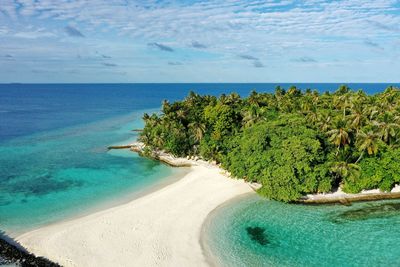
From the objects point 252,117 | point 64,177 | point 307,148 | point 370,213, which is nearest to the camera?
point 370,213

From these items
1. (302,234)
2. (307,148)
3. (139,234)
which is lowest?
(139,234)

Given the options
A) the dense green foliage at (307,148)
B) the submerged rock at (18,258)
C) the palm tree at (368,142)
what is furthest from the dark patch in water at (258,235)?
the palm tree at (368,142)

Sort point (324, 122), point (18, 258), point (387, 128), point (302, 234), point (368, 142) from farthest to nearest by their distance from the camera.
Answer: point (324, 122), point (387, 128), point (368, 142), point (302, 234), point (18, 258)

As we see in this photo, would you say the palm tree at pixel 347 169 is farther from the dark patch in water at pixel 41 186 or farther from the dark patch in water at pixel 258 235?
the dark patch in water at pixel 41 186

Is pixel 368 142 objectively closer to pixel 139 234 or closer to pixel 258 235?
pixel 258 235

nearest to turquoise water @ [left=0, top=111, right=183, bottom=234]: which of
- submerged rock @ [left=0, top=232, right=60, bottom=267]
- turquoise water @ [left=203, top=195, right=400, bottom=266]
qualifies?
submerged rock @ [left=0, top=232, right=60, bottom=267]

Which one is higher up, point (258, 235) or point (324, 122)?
point (324, 122)

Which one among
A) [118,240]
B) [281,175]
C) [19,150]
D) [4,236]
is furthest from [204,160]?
[19,150]

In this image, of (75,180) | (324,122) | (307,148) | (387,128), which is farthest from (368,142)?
(75,180)
